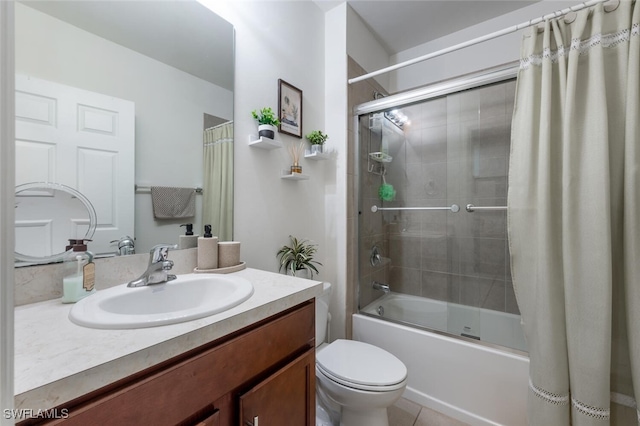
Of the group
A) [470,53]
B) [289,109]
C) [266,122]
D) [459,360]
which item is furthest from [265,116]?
[470,53]

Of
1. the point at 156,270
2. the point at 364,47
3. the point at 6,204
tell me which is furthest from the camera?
the point at 364,47

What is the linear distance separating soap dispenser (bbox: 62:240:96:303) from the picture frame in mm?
1095

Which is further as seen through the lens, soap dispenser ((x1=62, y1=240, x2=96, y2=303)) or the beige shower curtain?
the beige shower curtain

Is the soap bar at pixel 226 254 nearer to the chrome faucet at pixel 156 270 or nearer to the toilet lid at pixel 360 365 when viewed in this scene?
the chrome faucet at pixel 156 270

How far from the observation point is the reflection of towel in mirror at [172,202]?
1022 mm

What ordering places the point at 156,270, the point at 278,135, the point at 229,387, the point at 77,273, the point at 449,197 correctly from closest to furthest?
the point at 229,387 < the point at 77,273 < the point at 156,270 < the point at 278,135 < the point at 449,197

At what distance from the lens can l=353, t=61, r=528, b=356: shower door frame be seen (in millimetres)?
1450

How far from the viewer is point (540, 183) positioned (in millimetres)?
1180

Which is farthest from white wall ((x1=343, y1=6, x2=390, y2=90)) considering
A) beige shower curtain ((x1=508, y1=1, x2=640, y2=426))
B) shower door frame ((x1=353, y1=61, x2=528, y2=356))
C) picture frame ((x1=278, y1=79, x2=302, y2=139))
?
beige shower curtain ((x1=508, y1=1, x2=640, y2=426))

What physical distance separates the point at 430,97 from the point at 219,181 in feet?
4.67

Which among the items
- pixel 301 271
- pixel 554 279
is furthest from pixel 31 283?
pixel 554 279

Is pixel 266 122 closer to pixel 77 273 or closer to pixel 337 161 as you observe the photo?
pixel 337 161

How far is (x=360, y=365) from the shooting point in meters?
1.26

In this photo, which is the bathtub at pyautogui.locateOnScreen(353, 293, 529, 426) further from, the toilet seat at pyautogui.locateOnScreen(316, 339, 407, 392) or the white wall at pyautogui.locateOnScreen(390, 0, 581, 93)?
the white wall at pyautogui.locateOnScreen(390, 0, 581, 93)
